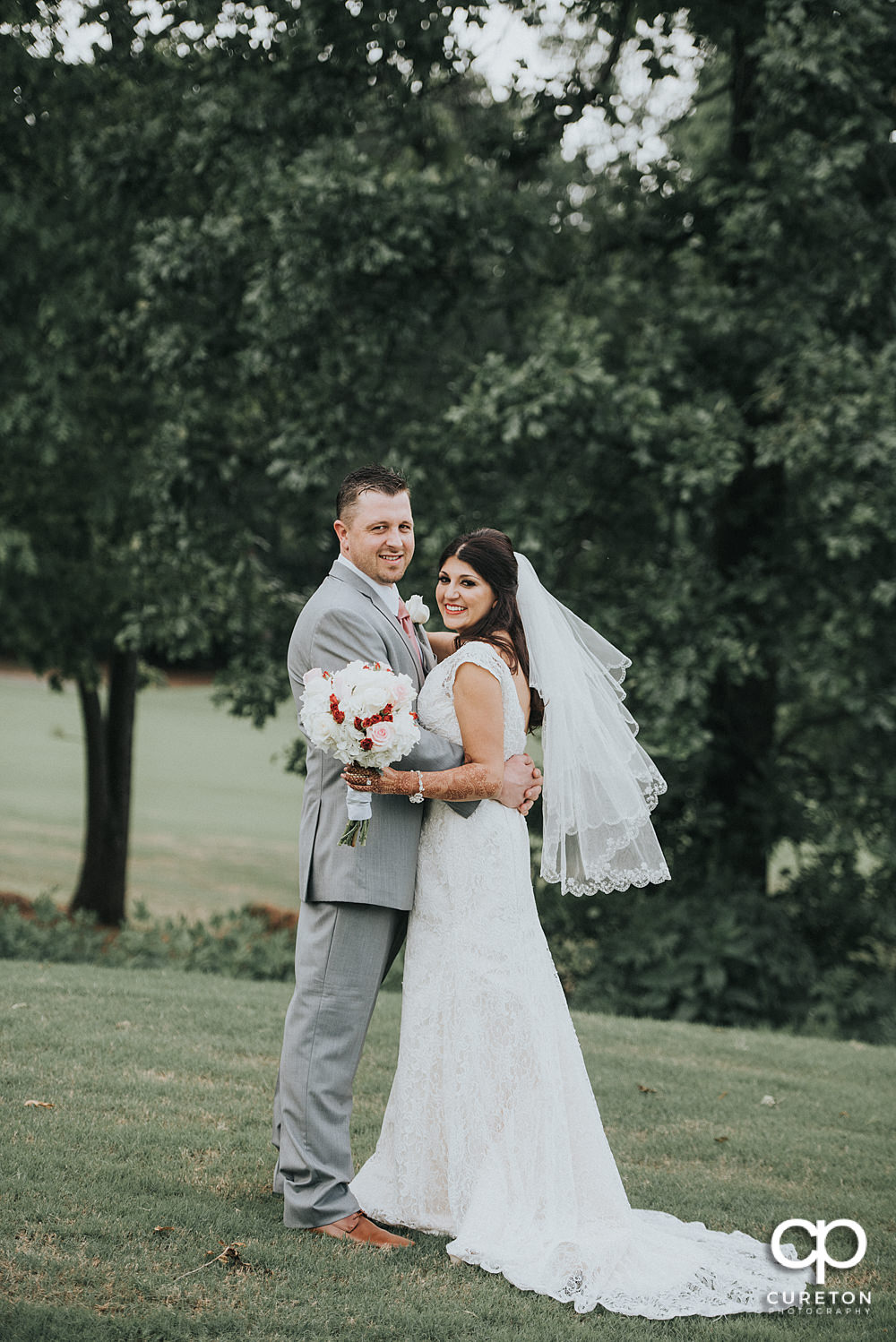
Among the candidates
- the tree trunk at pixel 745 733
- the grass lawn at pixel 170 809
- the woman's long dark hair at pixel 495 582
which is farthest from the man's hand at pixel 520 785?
the tree trunk at pixel 745 733

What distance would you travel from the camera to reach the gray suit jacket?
3996mm

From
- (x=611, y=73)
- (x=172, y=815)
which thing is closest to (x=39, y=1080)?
(x=611, y=73)

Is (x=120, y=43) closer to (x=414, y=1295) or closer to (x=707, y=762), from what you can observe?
(x=707, y=762)

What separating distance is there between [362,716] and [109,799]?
40.0ft

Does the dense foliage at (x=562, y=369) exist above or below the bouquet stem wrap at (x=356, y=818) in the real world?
above

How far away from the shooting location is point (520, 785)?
4.21m

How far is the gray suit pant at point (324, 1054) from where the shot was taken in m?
3.93

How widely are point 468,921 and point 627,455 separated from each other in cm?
569

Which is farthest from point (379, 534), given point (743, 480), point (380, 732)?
point (743, 480)

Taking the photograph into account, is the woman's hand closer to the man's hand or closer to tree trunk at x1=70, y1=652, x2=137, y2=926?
the man's hand

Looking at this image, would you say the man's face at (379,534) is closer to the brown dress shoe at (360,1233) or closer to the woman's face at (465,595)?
the woman's face at (465,595)

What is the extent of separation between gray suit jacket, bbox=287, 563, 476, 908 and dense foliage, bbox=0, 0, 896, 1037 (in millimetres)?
4527

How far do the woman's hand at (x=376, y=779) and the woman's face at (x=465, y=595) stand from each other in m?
0.65

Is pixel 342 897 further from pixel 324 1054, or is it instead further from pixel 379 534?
pixel 379 534
